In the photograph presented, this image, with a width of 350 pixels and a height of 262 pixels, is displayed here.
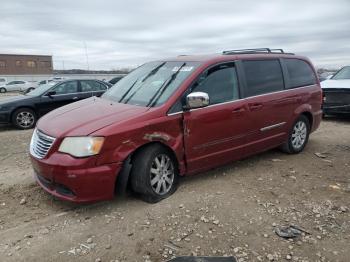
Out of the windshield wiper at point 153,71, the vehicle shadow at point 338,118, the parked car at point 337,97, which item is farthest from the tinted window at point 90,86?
the vehicle shadow at point 338,118

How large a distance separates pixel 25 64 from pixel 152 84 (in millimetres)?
76509

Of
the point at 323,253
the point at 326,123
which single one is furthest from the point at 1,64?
the point at 323,253

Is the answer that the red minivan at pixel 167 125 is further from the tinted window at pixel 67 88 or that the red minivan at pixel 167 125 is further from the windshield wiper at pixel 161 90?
the tinted window at pixel 67 88

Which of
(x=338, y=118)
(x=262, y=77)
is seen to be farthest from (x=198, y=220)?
(x=338, y=118)

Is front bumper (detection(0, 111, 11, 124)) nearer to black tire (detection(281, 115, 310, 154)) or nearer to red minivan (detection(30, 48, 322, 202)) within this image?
red minivan (detection(30, 48, 322, 202))

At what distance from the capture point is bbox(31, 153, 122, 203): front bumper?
391 cm

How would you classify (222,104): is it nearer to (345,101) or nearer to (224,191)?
(224,191)

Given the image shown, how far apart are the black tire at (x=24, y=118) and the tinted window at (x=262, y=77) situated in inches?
283

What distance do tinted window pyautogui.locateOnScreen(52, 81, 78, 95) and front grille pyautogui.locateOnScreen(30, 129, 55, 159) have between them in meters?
6.79

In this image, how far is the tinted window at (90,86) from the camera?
11609mm

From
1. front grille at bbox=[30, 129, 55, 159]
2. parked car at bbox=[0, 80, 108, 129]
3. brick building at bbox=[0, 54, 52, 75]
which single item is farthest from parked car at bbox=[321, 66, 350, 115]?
brick building at bbox=[0, 54, 52, 75]

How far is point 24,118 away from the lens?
1045 cm

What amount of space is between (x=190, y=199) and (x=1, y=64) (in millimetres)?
76291

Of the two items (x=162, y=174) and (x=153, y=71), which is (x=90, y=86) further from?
(x=162, y=174)
